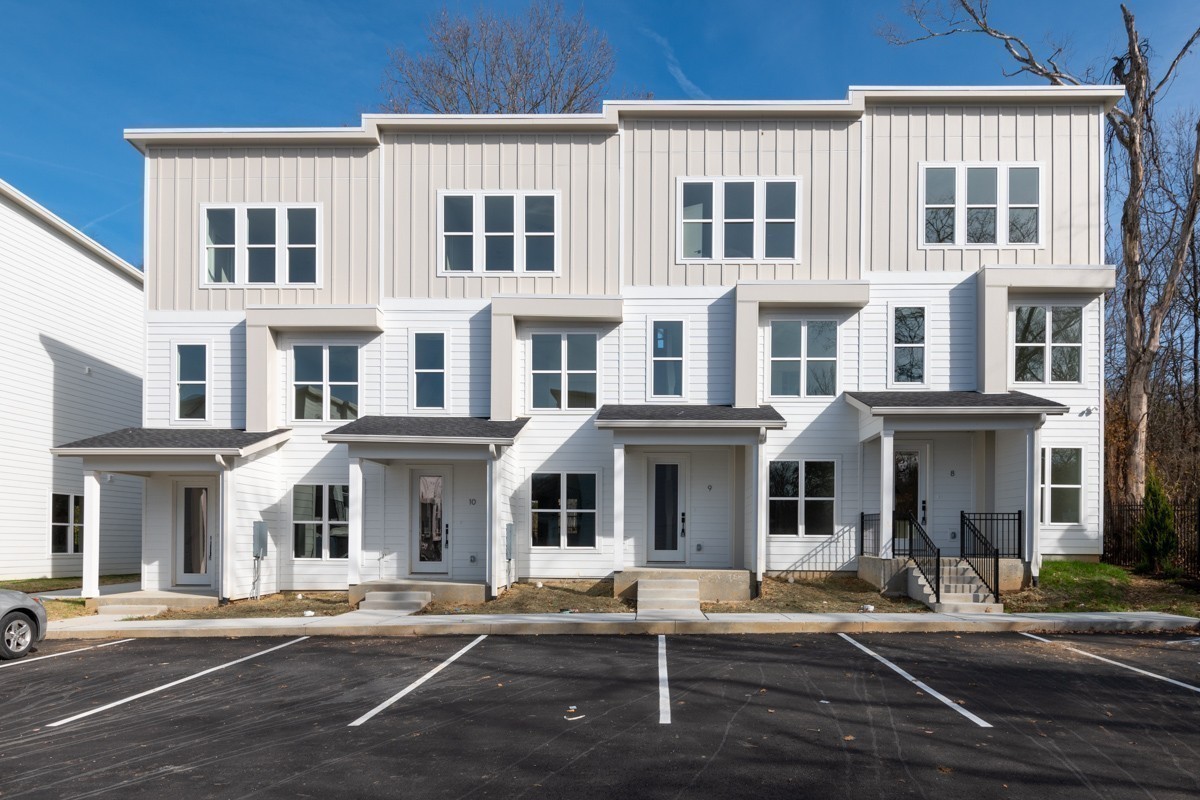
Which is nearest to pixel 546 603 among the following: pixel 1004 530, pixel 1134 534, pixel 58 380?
pixel 1004 530

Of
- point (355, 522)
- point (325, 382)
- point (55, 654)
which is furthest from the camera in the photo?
point (325, 382)

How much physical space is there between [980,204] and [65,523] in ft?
79.2

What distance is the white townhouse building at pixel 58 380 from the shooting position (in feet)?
70.6

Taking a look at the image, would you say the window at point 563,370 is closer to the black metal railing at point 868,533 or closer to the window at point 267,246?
the window at point 267,246

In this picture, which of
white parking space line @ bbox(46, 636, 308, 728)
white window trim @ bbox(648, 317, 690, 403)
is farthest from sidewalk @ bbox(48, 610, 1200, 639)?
white window trim @ bbox(648, 317, 690, 403)

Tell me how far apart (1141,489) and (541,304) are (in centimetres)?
1501

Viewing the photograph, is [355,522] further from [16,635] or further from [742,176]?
[742,176]

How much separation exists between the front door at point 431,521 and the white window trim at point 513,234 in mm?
4486

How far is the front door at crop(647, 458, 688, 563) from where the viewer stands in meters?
18.7

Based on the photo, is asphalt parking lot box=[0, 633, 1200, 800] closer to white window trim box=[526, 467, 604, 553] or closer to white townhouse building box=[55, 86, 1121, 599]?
white window trim box=[526, 467, 604, 553]

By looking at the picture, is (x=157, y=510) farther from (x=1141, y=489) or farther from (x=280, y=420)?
(x=1141, y=489)

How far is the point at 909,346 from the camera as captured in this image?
743 inches

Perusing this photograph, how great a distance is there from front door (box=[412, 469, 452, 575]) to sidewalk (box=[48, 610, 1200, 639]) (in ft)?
13.3

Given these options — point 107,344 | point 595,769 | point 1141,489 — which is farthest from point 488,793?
point 107,344
